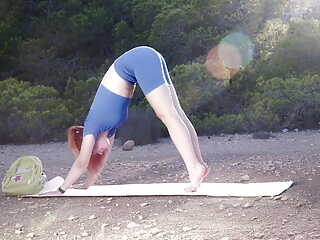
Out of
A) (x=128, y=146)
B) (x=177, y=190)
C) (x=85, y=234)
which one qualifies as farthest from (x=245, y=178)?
(x=128, y=146)

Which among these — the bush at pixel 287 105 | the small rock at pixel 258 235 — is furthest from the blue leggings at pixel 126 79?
the bush at pixel 287 105

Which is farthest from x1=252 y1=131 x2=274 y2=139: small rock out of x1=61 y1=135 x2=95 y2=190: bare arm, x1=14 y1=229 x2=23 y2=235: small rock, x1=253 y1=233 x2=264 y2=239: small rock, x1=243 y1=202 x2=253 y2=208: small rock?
x1=61 y1=135 x2=95 y2=190: bare arm

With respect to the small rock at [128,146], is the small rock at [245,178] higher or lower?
higher

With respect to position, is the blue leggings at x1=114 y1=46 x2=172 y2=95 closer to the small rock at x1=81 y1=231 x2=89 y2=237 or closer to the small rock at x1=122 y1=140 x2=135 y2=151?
the small rock at x1=81 y1=231 x2=89 y2=237

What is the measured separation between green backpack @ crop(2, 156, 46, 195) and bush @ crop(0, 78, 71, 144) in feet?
18.0

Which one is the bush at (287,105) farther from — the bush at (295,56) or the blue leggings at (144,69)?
the blue leggings at (144,69)

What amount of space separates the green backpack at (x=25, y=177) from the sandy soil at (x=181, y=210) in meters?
0.14

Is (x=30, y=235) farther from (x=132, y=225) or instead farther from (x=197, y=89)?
(x=197, y=89)

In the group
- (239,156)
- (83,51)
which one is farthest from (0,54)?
(239,156)

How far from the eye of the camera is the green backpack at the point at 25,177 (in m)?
6.55

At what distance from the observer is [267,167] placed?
7906mm

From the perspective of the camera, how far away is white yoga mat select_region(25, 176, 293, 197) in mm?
6523

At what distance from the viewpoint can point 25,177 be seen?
6.74 m

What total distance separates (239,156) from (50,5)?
9851mm
